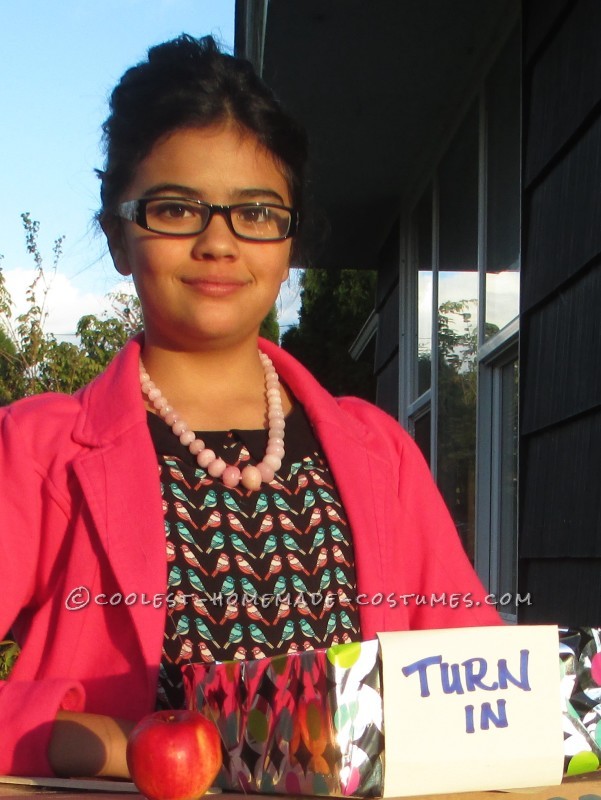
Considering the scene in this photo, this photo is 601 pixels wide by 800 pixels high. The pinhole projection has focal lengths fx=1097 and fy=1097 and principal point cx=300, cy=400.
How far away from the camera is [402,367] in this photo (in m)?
6.26

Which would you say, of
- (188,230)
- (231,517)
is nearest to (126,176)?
(188,230)

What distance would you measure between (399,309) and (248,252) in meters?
5.01

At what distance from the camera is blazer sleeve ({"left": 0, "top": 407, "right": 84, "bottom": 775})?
1.14 meters

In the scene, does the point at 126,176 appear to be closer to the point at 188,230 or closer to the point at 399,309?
the point at 188,230

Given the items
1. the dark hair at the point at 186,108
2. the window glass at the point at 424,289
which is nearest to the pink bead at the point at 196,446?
the dark hair at the point at 186,108

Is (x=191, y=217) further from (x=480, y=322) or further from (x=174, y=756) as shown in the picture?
(x=480, y=322)

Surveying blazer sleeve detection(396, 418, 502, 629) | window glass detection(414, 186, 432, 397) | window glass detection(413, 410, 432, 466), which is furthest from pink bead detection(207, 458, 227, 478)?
window glass detection(414, 186, 432, 397)

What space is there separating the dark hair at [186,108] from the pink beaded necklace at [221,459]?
272 millimetres

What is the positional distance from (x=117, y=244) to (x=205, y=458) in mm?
345

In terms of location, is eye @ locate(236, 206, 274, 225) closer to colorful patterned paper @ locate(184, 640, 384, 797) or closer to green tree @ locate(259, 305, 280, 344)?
colorful patterned paper @ locate(184, 640, 384, 797)

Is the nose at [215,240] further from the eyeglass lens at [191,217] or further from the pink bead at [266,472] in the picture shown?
the pink bead at [266,472]

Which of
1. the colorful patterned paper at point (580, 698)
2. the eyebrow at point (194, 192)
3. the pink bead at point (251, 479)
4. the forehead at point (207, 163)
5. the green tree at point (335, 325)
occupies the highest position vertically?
the green tree at point (335, 325)

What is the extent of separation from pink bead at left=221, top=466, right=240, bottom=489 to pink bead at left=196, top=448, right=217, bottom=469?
0.08ft

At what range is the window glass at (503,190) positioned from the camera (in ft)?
12.1
